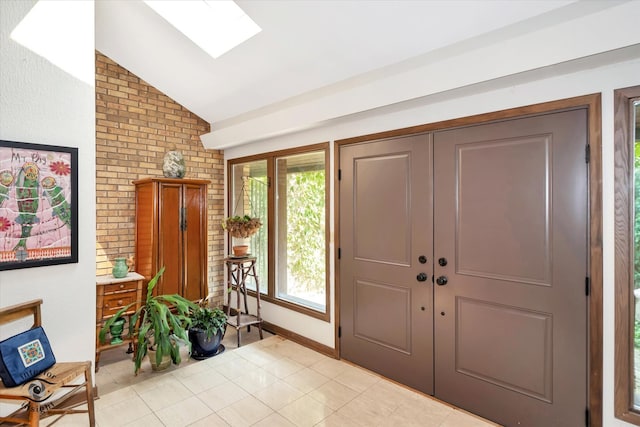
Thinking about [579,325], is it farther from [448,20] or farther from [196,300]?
[196,300]

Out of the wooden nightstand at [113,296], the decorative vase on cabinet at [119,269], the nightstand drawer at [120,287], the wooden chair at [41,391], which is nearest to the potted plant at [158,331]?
the wooden nightstand at [113,296]

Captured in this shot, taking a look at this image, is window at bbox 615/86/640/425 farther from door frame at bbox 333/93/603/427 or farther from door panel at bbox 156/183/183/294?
door panel at bbox 156/183/183/294

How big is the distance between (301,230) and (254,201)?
97 cm

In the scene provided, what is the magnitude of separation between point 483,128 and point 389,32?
3.10 ft

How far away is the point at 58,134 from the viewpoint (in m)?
2.41

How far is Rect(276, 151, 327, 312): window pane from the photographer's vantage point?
3.54m

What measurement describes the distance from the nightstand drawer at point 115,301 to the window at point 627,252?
12.7ft

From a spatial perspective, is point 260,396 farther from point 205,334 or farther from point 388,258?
point 388,258

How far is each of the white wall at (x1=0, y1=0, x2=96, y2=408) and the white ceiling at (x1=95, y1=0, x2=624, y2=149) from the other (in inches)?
34.0

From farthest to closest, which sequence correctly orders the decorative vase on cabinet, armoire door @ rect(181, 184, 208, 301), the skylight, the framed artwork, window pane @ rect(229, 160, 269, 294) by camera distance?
1. window pane @ rect(229, 160, 269, 294)
2. armoire door @ rect(181, 184, 208, 301)
3. the decorative vase on cabinet
4. the skylight
5. the framed artwork

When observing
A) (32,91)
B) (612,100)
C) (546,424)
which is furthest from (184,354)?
(612,100)

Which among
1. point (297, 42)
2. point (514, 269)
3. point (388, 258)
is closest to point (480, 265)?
point (514, 269)

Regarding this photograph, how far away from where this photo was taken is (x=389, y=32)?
231 centimetres

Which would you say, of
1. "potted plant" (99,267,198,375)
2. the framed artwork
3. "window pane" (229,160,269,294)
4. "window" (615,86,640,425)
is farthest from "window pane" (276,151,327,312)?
"window" (615,86,640,425)
